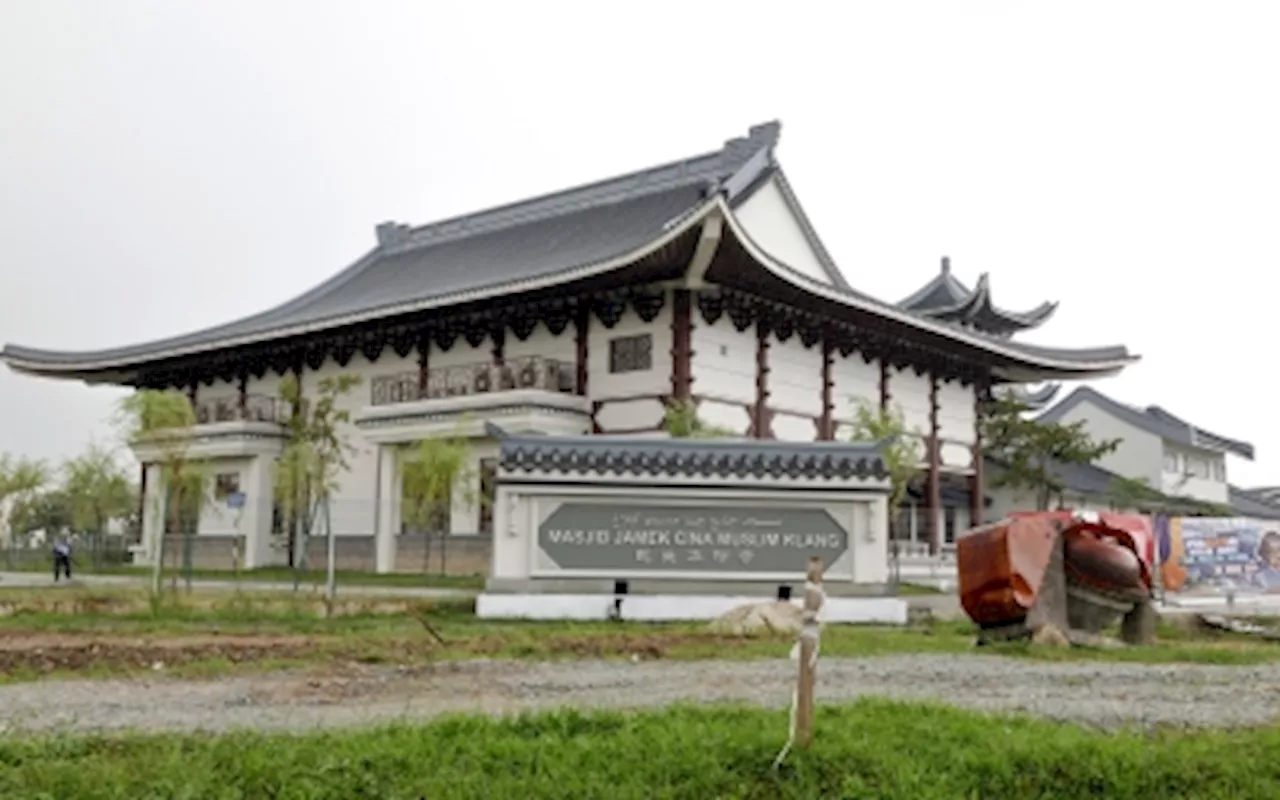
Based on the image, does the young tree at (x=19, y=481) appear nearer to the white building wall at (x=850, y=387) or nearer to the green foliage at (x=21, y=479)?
the green foliage at (x=21, y=479)

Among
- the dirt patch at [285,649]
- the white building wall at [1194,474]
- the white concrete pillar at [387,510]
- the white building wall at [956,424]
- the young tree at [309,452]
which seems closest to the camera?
the dirt patch at [285,649]

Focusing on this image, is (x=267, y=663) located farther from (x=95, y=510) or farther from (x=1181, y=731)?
(x=95, y=510)

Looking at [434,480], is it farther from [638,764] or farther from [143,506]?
[638,764]

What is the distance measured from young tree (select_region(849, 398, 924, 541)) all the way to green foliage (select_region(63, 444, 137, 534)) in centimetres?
2468

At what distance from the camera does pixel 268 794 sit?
5086 mm

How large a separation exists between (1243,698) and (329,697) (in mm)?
5784

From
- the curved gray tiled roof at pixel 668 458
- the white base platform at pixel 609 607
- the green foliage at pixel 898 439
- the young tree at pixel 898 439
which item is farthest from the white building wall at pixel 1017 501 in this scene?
the white base platform at pixel 609 607

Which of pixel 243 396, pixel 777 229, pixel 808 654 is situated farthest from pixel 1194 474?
pixel 808 654

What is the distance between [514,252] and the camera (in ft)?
101

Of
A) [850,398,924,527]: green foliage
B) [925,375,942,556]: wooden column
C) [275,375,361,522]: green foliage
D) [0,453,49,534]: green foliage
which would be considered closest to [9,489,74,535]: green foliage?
[0,453,49,534]: green foliage

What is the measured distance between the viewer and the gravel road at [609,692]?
6.79m

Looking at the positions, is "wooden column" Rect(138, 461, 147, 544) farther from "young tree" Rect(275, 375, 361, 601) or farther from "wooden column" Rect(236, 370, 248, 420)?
"young tree" Rect(275, 375, 361, 601)

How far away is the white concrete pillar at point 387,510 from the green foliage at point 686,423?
719cm

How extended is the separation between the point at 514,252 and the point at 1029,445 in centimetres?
1704
